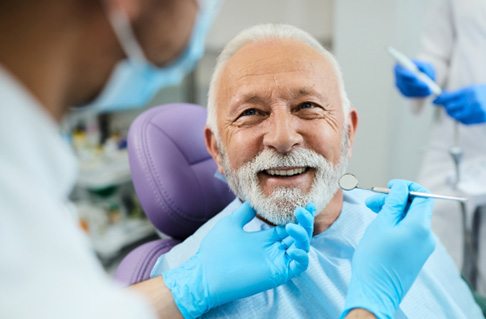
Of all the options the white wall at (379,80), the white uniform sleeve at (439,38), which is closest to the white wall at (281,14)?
the white wall at (379,80)

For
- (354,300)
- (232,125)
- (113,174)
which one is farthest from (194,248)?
(113,174)

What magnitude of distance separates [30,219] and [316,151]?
78 centimetres

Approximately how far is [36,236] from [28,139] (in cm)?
11

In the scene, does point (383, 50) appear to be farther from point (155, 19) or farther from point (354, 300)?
point (155, 19)

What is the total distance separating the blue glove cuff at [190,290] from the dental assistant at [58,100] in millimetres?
469

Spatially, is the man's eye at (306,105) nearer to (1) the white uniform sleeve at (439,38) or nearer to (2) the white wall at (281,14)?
(1) the white uniform sleeve at (439,38)

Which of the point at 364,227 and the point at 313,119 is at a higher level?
the point at 313,119

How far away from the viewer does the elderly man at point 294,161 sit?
1081 mm

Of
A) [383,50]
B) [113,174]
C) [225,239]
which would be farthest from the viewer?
[113,174]

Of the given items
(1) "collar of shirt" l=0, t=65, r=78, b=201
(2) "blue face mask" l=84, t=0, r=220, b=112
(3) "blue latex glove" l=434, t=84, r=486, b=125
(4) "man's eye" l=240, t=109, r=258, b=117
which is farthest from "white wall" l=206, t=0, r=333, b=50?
(1) "collar of shirt" l=0, t=65, r=78, b=201

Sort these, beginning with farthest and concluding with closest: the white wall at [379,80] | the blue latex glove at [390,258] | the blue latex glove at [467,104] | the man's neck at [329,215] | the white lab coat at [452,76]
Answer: the white wall at [379,80] → the white lab coat at [452,76] → the blue latex glove at [467,104] → the man's neck at [329,215] → the blue latex glove at [390,258]

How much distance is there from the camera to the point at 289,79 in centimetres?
114

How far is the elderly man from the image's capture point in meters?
1.08

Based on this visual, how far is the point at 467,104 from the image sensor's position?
1612 millimetres
